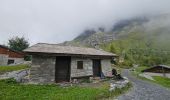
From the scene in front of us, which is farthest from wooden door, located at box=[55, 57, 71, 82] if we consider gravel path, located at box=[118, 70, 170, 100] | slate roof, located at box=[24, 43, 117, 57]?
gravel path, located at box=[118, 70, 170, 100]

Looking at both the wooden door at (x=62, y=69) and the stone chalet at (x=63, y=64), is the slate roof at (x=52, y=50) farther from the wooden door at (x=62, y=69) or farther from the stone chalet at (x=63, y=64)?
the wooden door at (x=62, y=69)

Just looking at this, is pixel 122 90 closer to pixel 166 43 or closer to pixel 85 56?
pixel 85 56

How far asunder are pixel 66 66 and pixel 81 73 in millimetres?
2269

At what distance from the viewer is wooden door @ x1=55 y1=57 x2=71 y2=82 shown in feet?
65.5

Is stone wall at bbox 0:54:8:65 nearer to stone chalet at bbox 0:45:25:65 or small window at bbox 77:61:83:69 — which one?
stone chalet at bbox 0:45:25:65

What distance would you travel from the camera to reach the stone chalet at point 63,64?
59.0 ft

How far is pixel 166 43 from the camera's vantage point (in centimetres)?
19138

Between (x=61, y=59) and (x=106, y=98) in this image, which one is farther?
(x=61, y=59)

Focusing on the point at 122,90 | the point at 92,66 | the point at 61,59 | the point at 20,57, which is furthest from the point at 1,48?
the point at 122,90

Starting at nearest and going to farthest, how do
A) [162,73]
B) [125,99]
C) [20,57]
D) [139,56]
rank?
[125,99] → [20,57] → [162,73] → [139,56]

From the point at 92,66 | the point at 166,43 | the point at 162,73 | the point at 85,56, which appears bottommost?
the point at 162,73

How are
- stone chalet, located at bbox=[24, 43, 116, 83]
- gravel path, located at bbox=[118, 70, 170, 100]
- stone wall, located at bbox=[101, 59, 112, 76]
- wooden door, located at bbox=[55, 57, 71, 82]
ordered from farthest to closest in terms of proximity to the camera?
stone wall, located at bbox=[101, 59, 112, 76]
wooden door, located at bbox=[55, 57, 71, 82]
stone chalet, located at bbox=[24, 43, 116, 83]
gravel path, located at bbox=[118, 70, 170, 100]

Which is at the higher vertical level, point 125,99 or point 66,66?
point 66,66

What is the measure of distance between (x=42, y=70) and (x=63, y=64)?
10.3 ft
